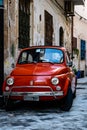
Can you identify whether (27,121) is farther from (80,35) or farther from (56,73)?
(80,35)

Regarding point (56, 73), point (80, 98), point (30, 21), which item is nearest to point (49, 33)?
point (30, 21)

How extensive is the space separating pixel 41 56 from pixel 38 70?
45.5 inches

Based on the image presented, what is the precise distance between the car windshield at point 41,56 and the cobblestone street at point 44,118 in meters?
1.32

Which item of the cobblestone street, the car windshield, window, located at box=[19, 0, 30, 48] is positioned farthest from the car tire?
window, located at box=[19, 0, 30, 48]

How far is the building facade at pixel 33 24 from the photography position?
14336 millimetres

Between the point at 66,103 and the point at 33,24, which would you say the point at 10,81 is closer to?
the point at 66,103

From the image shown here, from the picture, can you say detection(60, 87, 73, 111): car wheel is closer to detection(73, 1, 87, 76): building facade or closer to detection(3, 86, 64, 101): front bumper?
detection(3, 86, 64, 101): front bumper

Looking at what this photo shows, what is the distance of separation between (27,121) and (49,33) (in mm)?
12948

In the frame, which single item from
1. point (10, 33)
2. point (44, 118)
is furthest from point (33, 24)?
point (44, 118)

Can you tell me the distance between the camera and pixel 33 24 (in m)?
17.9

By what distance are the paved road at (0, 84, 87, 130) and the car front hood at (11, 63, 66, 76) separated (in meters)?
0.98

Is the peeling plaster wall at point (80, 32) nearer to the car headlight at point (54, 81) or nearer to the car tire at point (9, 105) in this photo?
the car tire at point (9, 105)

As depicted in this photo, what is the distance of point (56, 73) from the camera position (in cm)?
1150

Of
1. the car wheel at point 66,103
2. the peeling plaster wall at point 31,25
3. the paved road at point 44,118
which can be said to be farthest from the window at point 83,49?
the car wheel at point 66,103
